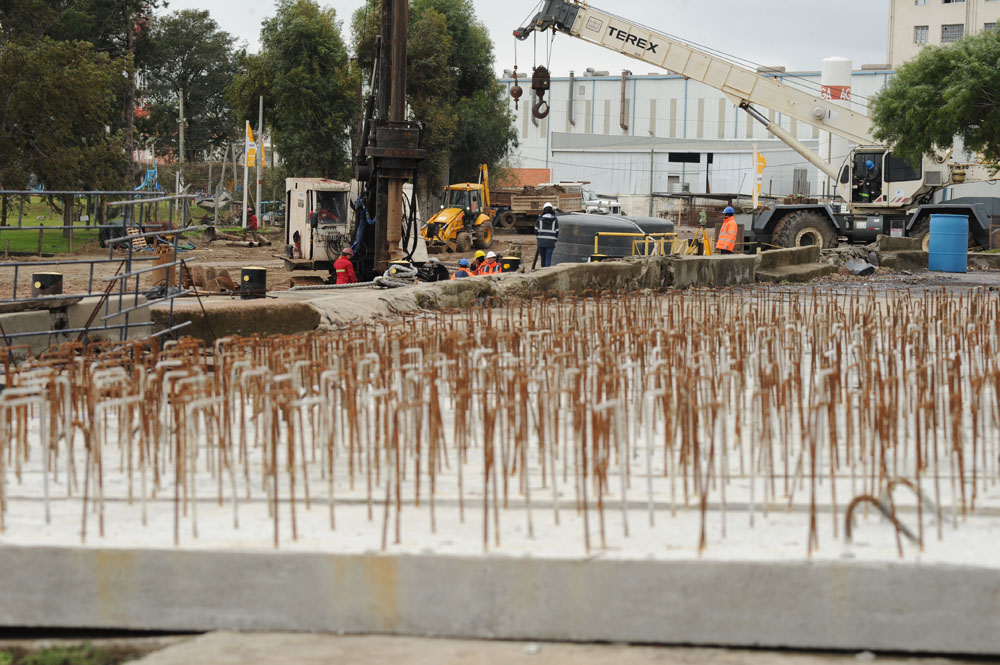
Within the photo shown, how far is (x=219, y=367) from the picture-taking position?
670cm

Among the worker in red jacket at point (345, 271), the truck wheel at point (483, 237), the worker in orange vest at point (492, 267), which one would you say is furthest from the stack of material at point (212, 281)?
the truck wheel at point (483, 237)

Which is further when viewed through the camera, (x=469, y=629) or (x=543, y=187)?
(x=543, y=187)

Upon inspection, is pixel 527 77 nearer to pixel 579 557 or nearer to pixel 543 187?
pixel 543 187

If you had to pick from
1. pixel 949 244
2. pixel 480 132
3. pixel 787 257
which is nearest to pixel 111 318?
pixel 787 257

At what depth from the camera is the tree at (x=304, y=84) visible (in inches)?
1561

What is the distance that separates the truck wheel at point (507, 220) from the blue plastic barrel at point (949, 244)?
2220 cm

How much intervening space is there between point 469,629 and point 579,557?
0.47 meters

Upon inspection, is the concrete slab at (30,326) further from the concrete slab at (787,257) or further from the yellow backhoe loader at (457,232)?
the yellow backhoe loader at (457,232)

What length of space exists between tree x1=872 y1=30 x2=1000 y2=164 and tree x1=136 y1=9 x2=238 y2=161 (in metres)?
40.2

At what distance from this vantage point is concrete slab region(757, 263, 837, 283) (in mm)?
18031

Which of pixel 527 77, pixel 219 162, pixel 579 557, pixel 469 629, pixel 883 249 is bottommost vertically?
pixel 469 629

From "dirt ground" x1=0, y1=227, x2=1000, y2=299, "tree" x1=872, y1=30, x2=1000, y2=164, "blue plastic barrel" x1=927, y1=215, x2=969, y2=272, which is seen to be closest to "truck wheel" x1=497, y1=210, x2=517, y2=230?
"dirt ground" x1=0, y1=227, x2=1000, y2=299

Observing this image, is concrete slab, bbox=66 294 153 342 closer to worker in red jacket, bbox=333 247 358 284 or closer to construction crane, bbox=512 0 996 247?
worker in red jacket, bbox=333 247 358 284

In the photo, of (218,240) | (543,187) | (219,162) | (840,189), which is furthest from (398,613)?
(219,162)
